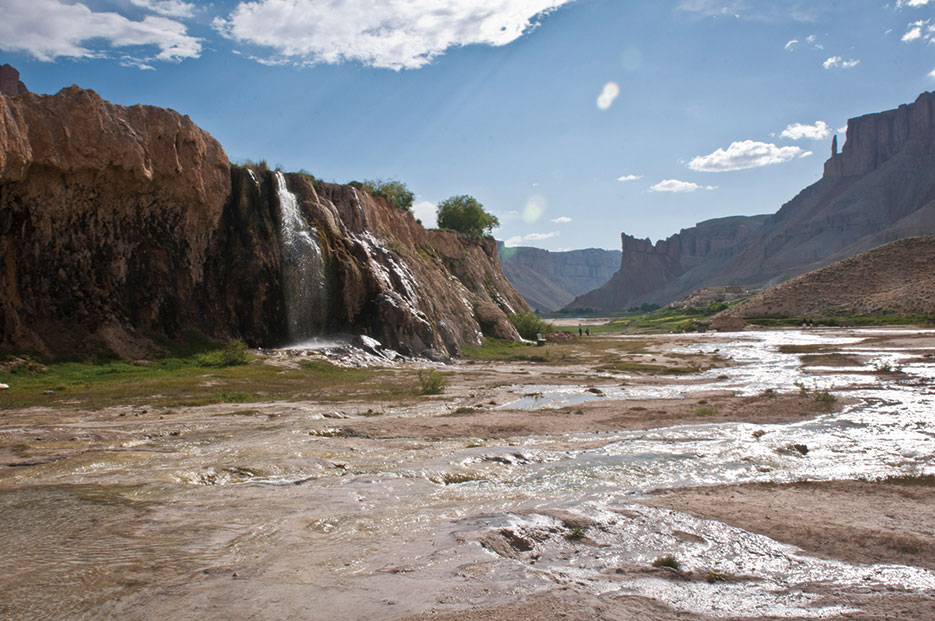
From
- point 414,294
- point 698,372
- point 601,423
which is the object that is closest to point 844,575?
point 601,423

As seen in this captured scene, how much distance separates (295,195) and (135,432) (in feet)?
82.3

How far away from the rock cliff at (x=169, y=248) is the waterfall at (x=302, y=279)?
6 cm

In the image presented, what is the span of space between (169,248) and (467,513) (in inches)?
1052

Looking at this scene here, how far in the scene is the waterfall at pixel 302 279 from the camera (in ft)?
103

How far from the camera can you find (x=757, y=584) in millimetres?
4941

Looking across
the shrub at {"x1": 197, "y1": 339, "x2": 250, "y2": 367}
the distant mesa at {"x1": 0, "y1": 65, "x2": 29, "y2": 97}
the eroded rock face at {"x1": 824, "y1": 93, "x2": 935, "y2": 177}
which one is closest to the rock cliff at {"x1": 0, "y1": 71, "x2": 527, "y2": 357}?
the shrub at {"x1": 197, "y1": 339, "x2": 250, "y2": 367}

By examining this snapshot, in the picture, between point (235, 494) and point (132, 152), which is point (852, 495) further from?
point (132, 152)

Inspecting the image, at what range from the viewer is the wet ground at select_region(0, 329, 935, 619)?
15.3ft

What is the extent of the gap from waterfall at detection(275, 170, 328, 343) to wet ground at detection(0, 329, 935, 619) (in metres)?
17.2

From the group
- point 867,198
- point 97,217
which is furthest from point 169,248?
point 867,198

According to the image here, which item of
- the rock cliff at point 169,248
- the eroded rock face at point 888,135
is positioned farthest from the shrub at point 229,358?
the eroded rock face at point 888,135

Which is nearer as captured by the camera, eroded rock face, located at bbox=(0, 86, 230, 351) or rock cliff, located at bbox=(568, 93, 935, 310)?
eroded rock face, located at bbox=(0, 86, 230, 351)

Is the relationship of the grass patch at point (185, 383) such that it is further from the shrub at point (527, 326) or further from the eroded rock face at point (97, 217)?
the shrub at point (527, 326)

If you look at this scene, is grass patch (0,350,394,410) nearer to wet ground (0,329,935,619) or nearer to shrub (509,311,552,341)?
wet ground (0,329,935,619)
